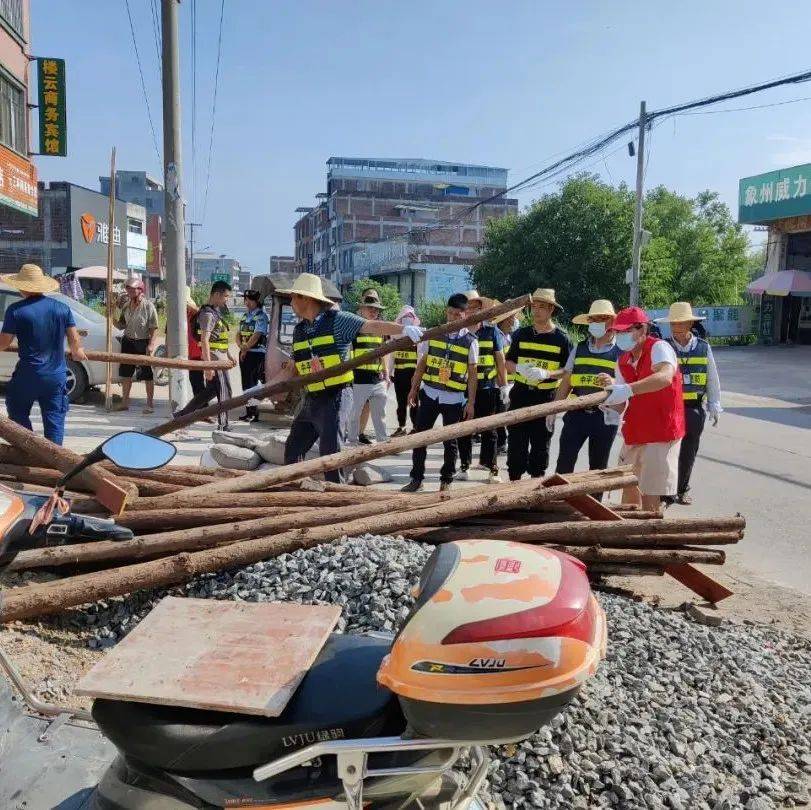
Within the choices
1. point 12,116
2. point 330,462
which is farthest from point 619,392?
point 12,116

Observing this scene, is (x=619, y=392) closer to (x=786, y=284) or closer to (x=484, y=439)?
(x=484, y=439)

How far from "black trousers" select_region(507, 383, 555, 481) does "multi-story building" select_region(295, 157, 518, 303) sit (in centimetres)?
4945

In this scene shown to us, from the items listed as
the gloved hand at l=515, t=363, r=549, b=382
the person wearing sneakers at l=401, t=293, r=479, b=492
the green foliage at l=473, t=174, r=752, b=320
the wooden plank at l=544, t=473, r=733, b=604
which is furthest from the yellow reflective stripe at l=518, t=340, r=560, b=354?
the green foliage at l=473, t=174, r=752, b=320

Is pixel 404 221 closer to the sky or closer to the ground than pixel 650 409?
closer to the sky

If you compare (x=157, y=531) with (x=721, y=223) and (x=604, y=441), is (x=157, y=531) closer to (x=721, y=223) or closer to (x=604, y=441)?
(x=604, y=441)

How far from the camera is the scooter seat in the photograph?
1.75 metres

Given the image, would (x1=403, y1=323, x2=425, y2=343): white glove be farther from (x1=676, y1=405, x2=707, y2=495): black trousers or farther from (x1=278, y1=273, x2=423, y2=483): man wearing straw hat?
(x1=676, y1=405, x2=707, y2=495): black trousers

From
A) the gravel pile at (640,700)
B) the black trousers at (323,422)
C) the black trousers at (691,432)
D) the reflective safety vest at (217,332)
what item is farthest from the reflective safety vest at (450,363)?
the reflective safety vest at (217,332)

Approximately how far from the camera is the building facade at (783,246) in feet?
102

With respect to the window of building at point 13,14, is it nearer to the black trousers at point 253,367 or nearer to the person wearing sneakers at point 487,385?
the black trousers at point 253,367

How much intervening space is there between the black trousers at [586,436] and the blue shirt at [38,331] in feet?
15.2

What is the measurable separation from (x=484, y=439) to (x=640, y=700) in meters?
5.36

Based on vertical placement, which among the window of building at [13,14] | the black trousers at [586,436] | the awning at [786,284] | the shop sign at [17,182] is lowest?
the black trousers at [586,436]

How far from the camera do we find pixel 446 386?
7711 millimetres
